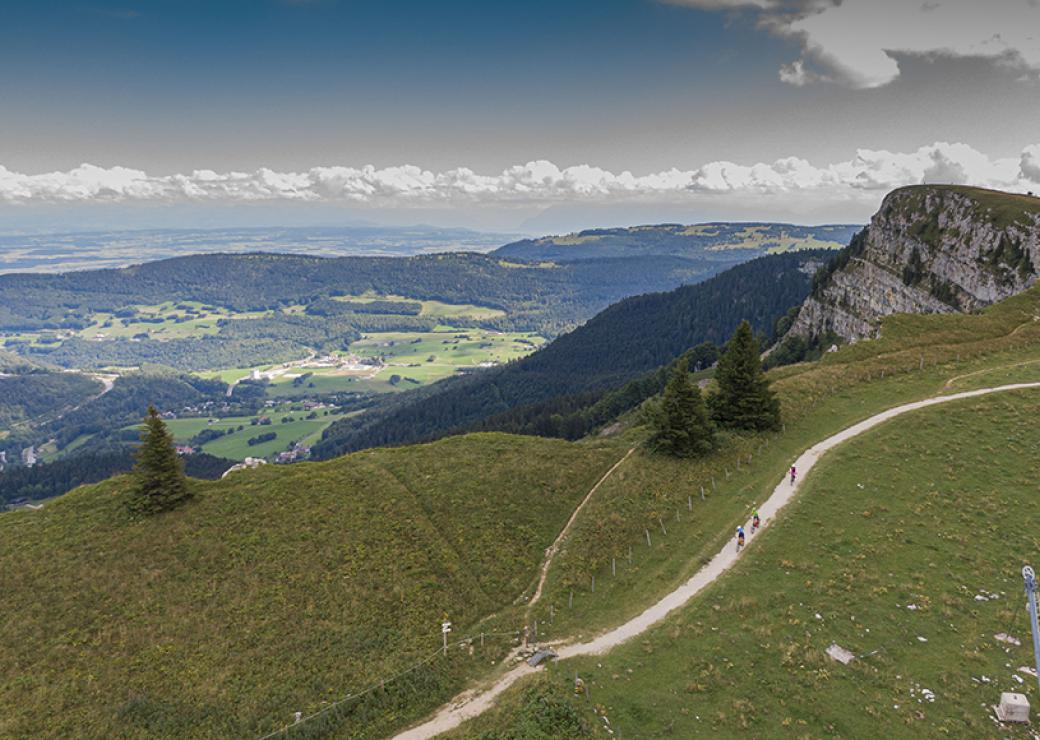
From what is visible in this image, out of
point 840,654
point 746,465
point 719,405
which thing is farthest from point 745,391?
point 840,654

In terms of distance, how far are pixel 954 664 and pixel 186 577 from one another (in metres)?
51.6

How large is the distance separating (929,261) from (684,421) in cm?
11922

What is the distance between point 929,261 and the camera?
444 ft

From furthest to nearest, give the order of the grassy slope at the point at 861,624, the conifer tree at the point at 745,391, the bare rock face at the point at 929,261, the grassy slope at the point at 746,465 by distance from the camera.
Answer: the bare rock face at the point at 929,261
the conifer tree at the point at 745,391
the grassy slope at the point at 746,465
the grassy slope at the point at 861,624

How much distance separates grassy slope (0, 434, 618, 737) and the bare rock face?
251 ft

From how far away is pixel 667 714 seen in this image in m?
26.7

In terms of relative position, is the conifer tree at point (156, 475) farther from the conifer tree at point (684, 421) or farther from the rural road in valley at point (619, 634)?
the conifer tree at point (684, 421)

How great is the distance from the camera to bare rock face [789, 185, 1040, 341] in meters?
112

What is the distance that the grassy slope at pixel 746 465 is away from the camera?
134ft

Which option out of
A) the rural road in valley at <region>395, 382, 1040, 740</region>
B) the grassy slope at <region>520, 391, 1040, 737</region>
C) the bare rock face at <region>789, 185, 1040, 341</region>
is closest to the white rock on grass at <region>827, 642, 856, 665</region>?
the grassy slope at <region>520, 391, 1040, 737</region>

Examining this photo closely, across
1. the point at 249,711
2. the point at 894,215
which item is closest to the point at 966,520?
the point at 249,711

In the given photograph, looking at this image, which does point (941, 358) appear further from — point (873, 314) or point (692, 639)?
point (873, 314)

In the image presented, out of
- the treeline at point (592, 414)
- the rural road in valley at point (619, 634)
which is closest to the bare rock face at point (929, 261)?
the treeline at point (592, 414)

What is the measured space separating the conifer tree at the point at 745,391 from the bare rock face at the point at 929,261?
132ft
